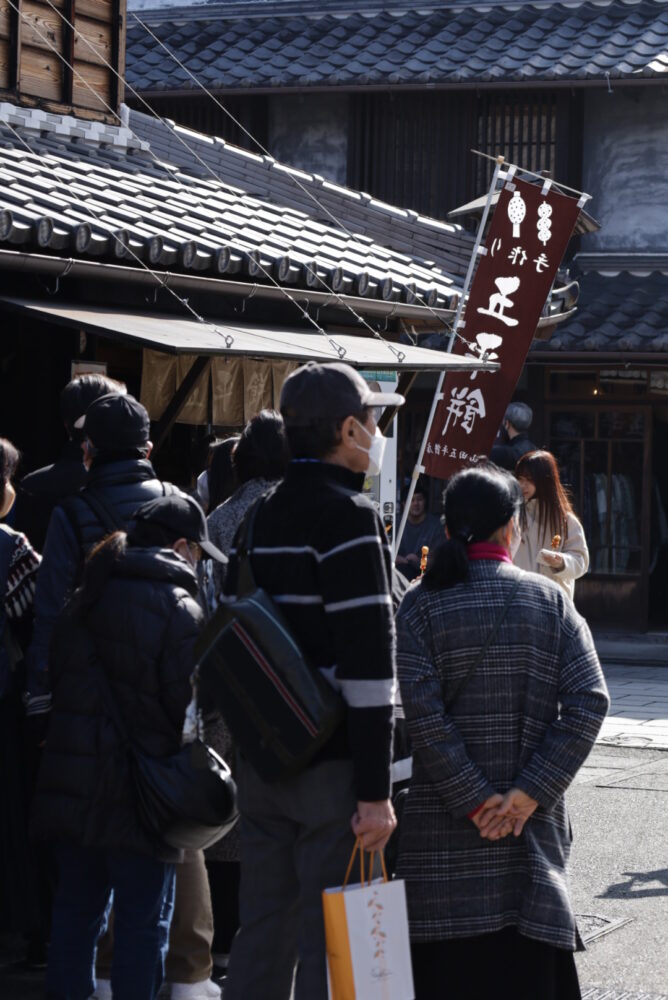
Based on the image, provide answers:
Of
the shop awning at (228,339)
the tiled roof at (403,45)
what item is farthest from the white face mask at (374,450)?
the tiled roof at (403,45)

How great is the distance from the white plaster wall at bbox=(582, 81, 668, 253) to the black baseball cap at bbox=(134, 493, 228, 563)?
547 inches

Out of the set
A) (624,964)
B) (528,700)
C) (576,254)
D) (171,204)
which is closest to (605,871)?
(624,964)

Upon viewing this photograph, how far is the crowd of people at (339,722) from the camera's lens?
3.96 m

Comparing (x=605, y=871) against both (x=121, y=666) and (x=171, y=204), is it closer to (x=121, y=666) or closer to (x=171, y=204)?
(x=121, y=666)

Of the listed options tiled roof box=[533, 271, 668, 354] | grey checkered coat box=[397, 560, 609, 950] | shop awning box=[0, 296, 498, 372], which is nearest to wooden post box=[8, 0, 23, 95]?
shop awning box=[0, 296, 498, 372]

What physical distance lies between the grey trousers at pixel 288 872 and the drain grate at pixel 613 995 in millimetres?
1671

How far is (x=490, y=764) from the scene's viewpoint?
430 cm

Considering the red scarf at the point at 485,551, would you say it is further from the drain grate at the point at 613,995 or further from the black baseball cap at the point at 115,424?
the drain grate at the point at 613,995

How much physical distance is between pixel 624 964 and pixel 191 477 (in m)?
4.74

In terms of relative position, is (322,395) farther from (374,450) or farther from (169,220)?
(169,220)

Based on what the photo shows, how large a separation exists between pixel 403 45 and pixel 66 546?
14708 mm

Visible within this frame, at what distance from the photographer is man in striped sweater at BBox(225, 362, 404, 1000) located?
388 centimetres

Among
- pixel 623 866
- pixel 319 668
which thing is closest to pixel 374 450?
pixel 319 668

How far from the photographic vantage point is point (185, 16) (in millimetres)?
20734
